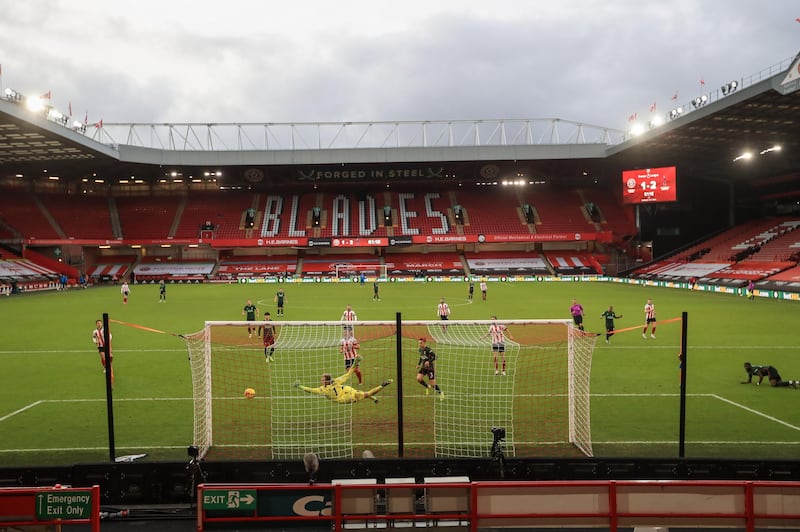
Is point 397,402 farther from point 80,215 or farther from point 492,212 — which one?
point 80,215

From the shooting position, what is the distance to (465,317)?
28172mm

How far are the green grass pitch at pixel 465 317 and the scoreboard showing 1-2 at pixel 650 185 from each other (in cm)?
1473

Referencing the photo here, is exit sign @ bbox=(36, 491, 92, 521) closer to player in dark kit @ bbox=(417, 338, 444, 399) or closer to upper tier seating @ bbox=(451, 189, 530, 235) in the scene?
player in dark kit @ bbox=(417, 338, 444, 399)

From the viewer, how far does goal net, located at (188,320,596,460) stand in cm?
1009

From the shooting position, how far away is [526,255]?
69250 millimetres

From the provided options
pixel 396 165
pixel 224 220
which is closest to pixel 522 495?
pixel 396 165

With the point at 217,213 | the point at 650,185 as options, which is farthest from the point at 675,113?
the point at 217,213

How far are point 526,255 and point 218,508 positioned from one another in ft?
217

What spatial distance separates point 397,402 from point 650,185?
144 ft

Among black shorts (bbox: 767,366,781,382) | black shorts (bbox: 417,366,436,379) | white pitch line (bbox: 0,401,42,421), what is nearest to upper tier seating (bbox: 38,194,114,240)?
white pitch line (bbox: 0,401,42,421)

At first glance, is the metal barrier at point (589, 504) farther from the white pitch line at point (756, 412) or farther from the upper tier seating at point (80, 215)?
the upper tier seating at point (80, 215)

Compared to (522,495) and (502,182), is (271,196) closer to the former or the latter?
(502,182)

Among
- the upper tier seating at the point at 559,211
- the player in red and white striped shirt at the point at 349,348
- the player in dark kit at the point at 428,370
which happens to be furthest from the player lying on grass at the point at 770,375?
the upper tier seating at the point at 559,211

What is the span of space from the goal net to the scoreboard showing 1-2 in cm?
3191
